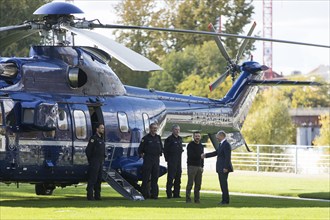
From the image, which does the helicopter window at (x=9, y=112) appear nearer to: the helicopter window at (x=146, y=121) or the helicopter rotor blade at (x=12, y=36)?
the helicopter rotor blade at (x=12, y=36)

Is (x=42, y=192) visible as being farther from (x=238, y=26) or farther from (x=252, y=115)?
(x=238, y=26)

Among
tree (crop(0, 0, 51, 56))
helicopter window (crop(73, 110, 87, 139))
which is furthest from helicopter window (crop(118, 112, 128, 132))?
tree (crop(0, 0, 51, 56))

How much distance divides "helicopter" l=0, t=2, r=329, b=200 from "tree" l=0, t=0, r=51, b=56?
A: 26.2m

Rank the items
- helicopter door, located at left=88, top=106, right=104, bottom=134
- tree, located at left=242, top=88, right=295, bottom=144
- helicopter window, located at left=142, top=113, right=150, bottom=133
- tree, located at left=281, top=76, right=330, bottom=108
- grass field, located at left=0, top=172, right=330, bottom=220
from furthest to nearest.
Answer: tree, located at left=281, top=76, right=330, bottom=108 < tree, located at left=242, top=88, right=295, bottom=144 < helicopter window, located at left=142, top=113, right=150, bottom=133 < helicopter door, located at left=88, top=106, right=104, bottom=134 < grass field, located at left=0, top=172, right=330, bottom=220

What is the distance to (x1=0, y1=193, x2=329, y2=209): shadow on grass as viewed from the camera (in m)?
24.0

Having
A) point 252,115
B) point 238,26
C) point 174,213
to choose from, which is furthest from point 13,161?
point 238,26

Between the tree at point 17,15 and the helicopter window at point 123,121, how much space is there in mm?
27348

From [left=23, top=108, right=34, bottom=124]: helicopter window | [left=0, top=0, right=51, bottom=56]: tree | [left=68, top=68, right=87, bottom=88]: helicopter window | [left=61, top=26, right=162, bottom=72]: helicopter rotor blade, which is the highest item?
[left=0, top=0, right=51, bottom=56]: tree

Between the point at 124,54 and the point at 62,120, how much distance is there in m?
3.51

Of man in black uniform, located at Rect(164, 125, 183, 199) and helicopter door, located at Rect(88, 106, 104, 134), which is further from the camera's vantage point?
man in black uniform, located at Rect(164, 125, 183, 199)

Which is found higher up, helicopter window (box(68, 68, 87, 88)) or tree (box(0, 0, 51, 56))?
tree (box(0, 0, 51, 56))

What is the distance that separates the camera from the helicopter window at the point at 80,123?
82.1ft

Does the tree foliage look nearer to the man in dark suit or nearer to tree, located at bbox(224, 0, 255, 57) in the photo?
tree, located at bbox(224, 0, 255, 57)

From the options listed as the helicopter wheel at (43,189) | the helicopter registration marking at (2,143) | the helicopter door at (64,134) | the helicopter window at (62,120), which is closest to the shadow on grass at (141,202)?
the helicopter wheel at (43,189)
